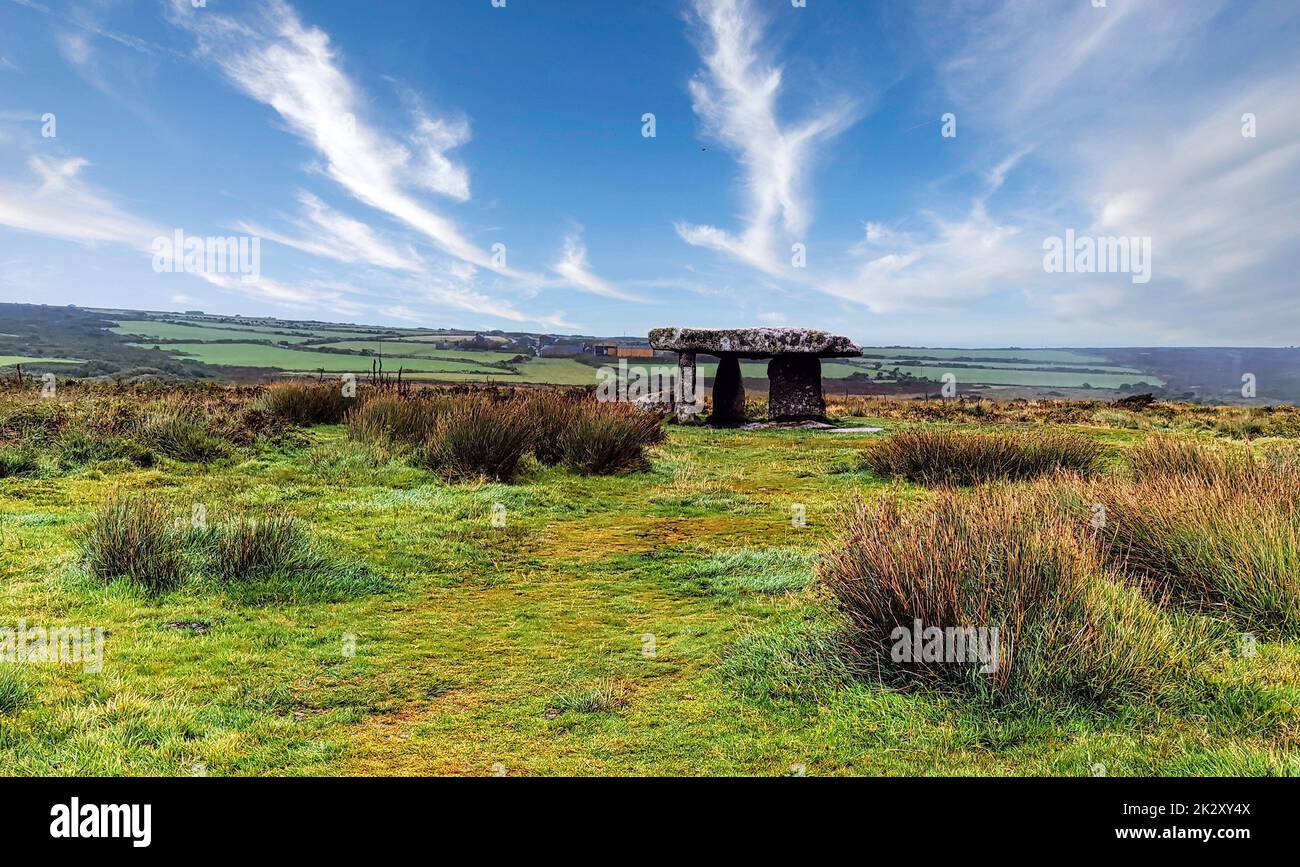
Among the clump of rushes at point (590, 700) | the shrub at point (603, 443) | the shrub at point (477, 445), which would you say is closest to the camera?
the clump of rushes at point (590, 700)

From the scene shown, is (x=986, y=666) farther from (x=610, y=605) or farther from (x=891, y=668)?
(x=610, y=605)

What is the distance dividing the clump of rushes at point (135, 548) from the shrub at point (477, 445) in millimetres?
4742

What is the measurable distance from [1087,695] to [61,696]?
15.8 feet

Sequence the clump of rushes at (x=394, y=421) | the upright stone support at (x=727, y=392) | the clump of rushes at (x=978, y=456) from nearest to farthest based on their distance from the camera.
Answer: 1. the clump of rushes at (x=978, y=456)
2. the clump of rushes at (x=394, y=421)
3. the upright stone support at (x=727, y=392)

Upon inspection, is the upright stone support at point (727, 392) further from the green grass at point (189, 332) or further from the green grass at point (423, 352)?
the green grass at point (189, 332)

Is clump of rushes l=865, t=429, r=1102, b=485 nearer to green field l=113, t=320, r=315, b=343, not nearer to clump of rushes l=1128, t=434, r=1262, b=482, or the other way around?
clump of rushes l=1128, t=434, r=1262, b=482

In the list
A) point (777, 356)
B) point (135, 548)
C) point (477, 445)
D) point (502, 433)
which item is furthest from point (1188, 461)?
point (777, 356)

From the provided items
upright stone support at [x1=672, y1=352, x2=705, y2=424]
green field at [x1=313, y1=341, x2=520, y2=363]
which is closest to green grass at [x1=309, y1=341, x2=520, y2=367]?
green field at [x1=313, y1=341, x2=520, y2=363]

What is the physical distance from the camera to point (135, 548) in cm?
575

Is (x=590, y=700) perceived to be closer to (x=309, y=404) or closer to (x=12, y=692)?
(x=12, y=692)

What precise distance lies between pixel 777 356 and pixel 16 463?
1482 cm

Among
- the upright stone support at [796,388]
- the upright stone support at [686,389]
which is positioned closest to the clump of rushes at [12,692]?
the upright stone support at [796,388]

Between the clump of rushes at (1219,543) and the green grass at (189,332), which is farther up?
the green grass at (189,332)

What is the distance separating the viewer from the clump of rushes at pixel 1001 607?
3520 mm
